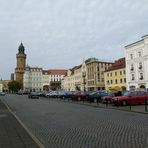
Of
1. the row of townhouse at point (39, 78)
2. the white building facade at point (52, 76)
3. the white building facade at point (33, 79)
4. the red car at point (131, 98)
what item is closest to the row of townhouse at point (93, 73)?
the red car at point (131, 98)

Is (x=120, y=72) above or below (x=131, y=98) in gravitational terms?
above

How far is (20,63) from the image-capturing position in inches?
7328

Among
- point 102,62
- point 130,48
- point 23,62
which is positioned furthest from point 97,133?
point 23,62

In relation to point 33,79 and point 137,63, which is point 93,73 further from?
point 33,79

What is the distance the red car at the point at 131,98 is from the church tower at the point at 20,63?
156753mm

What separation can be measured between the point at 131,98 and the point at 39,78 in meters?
166

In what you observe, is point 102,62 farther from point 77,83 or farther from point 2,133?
point 2,133

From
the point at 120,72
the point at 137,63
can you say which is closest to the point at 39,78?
the point at 120,72

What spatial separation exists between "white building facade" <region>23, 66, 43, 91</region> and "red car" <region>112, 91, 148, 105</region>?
161 m

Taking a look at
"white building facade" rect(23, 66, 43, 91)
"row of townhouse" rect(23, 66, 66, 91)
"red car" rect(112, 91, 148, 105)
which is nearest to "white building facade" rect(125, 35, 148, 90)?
"red car" rect(112, 91, 148, 105)

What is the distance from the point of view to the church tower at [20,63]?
184 metres

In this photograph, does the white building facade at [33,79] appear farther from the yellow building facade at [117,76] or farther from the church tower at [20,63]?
the yellow building facade at [117,76]

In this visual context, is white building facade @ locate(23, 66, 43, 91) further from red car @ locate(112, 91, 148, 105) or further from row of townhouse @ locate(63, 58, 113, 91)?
red car @ locate(112, 91, 148, 105)

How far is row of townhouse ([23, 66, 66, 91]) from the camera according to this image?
190m
